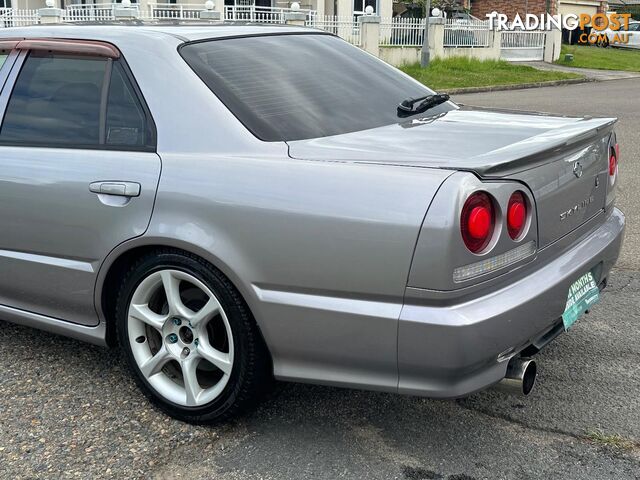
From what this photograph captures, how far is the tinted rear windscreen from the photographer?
316 cm

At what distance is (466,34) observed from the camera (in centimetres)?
2550

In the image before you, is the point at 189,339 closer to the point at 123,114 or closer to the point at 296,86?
the point at 123,114

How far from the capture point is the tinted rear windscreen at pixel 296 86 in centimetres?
316

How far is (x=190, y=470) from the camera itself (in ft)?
9.57

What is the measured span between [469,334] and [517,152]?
27.5 inches

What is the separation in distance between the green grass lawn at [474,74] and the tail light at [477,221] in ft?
57.2

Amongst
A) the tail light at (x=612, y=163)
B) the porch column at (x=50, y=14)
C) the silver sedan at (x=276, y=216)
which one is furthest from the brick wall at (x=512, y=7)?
the silver sedan at (x=276, y=216)

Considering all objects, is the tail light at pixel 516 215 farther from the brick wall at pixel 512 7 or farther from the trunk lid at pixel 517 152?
the brick wall at pixel 512 7

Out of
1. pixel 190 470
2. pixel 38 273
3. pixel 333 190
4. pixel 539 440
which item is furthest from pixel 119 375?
pixel 539 440

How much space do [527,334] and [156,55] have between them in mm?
1861

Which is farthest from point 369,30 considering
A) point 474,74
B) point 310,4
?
point 310,4

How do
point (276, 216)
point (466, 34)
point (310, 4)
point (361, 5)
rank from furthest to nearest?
point (361, 5)
point (310, 4)
point (466, 34)
point (276, 216)

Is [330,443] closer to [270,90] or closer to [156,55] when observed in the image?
[270,90]

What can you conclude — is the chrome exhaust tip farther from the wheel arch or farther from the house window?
the house window
